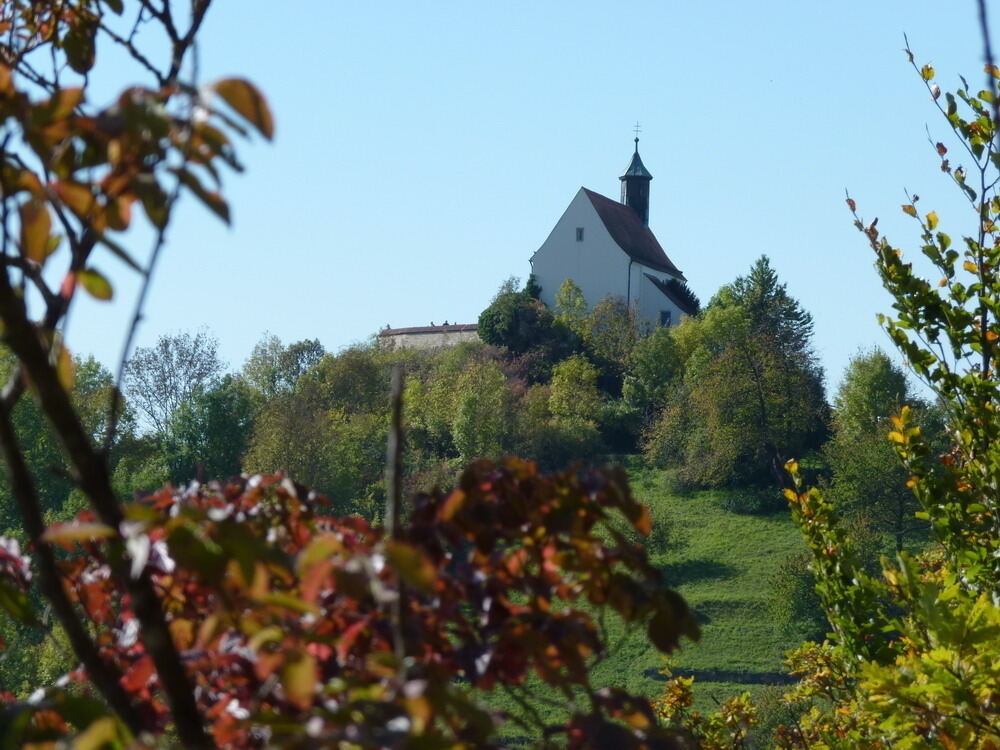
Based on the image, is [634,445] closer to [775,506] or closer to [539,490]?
[775,506]

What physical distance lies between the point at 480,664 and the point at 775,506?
3854 centimetres

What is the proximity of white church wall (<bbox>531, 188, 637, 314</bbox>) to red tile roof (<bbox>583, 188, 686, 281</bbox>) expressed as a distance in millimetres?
509

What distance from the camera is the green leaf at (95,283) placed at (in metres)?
1.23

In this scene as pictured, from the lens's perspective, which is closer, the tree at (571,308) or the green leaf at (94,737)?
the green leaf at (94,737)

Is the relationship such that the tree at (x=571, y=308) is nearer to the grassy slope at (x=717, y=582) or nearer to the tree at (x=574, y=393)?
the tree at (x=574, y=393)

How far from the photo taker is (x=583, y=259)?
5856 cm

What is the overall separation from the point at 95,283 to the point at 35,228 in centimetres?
9

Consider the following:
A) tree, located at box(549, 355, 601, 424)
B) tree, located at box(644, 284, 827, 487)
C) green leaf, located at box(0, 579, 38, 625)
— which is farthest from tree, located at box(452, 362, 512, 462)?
green leaf, located at box(0, 579, 38, 625)

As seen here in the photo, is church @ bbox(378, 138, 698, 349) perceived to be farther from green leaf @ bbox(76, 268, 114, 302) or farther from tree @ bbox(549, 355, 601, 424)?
green leaf @ bbox(76, 268, 114, 302)

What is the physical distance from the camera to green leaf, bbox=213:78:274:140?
3.64 ft

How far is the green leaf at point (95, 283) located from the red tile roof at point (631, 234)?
57.6 m

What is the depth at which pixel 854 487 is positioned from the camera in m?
34.4

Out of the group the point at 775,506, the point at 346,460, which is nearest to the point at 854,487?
the point at 775,506

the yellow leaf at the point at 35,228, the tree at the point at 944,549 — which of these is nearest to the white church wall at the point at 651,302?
the tree at the point at 944,549
